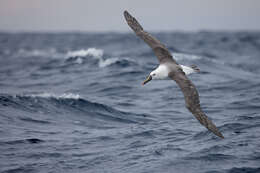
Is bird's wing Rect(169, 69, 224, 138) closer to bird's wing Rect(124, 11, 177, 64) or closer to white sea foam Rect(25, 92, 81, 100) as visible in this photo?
bird's wing Rect(124, 11, 177, 64)

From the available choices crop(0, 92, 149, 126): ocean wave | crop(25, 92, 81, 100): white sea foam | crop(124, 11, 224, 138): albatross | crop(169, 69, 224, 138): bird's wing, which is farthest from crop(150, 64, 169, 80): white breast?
crop(25, 92, 81, 100): white sea foam

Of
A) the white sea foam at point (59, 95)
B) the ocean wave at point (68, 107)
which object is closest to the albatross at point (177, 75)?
the ocean wave at point (68, 107)

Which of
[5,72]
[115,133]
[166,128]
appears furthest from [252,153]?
[5,72]

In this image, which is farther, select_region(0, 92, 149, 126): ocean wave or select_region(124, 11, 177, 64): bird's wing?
select_region(0, 92, 149, 126): ocean wave

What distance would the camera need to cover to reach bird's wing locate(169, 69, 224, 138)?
7.20 m

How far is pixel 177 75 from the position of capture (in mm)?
8812

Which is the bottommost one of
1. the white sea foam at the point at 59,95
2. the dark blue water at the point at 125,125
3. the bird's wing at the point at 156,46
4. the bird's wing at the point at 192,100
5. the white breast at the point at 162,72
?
the dark blue water at the point at 125,125

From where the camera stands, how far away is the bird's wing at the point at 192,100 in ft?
23.6

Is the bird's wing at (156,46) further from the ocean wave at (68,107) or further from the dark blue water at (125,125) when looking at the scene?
the ocean wave at (68,107)

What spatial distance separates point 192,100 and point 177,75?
1243 mm

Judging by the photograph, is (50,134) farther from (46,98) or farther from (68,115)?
(46,98)

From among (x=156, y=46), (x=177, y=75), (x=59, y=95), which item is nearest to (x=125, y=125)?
(x=156, y=46)

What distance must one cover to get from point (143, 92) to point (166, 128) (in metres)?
4.42

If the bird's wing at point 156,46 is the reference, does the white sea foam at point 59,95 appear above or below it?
below
